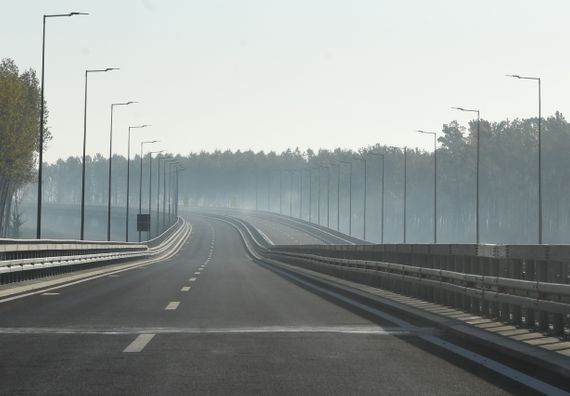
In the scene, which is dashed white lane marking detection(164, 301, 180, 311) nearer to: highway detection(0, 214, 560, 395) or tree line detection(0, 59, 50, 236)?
highway detection(0, 214, 560, 395)

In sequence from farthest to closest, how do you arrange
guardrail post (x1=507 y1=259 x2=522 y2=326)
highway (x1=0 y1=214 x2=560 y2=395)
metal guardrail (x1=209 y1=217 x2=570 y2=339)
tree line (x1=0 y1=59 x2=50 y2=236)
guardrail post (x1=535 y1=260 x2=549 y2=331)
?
tree line (x1=0 y1=59 x2=50 y2=236)
guardrail post (x1=507 y1=259 x2=522 y2=326)
guardrail post (x1=535 y1=260 x2=549 y2=331)
metal guardrail (x1=209 y1=217 x2=570 y2=339)
highway (x1=0 y1=214 x2=560 y2=395)

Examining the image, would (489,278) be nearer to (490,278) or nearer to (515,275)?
(490,278)

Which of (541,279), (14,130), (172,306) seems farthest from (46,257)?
(14,130)

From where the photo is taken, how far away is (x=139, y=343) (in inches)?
466

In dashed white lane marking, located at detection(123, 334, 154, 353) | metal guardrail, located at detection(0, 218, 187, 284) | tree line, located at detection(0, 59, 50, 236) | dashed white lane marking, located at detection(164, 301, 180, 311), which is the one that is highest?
tree line, located at detection(0, 59, 50, 236)

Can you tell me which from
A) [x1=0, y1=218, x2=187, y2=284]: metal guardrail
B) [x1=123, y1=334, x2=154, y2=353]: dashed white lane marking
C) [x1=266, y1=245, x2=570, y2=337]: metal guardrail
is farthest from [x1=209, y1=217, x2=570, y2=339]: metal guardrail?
[x1=0, y1=218, x2=187, y2=284]: metal guardrail

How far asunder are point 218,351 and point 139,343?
42.7 inches

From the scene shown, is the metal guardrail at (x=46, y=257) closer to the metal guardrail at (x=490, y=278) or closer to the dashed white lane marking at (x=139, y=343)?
the metal guardrail at (x=490, y=278)

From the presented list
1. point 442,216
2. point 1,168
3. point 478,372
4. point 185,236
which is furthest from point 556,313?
point 442,216

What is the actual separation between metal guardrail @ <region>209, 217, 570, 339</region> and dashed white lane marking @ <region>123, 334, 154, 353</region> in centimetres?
441

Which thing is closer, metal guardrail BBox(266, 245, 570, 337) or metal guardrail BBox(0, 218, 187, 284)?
metal guardrail BBox(266, 245, 570, 337)

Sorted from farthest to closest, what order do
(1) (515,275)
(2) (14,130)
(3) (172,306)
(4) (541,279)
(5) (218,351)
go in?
(2) (14,130)
(3) (172,306)
(1) (515,275)
(4) (541,279)
(5) (218,351)

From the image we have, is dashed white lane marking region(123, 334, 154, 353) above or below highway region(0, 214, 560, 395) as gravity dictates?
above

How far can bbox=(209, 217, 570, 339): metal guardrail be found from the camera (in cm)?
1212
